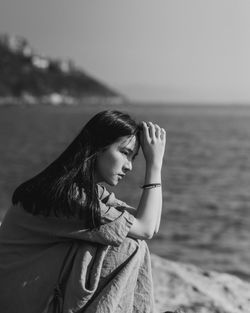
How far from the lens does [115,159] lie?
2947 mm

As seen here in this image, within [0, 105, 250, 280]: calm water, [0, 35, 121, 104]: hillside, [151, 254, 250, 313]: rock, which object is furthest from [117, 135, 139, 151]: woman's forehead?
[0, 35, 121, 104]: hillside

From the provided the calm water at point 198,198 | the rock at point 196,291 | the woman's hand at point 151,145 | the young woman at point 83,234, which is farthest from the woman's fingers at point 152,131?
the calm water at point 198,198

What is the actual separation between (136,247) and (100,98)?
19422 centimetres

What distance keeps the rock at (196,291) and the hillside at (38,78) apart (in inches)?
5989

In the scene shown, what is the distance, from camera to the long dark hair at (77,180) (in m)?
2.75

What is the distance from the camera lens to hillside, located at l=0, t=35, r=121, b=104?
157m

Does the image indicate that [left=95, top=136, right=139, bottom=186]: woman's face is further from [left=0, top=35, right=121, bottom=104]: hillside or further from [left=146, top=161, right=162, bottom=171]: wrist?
[left=0, top=35, right=121, bottom=104]: hillside

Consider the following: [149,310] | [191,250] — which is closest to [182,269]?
[149,310]

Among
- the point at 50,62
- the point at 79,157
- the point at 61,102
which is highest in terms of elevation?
the point at 79,157

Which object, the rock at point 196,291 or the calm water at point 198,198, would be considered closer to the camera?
the rock at point 196,291

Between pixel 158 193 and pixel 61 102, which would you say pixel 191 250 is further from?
pixel 61 102

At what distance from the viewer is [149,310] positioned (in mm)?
3043

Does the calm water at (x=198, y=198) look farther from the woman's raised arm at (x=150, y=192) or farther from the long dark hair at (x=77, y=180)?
the long dark hair at (x=77, y=180)

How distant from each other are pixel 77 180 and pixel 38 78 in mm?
162444
